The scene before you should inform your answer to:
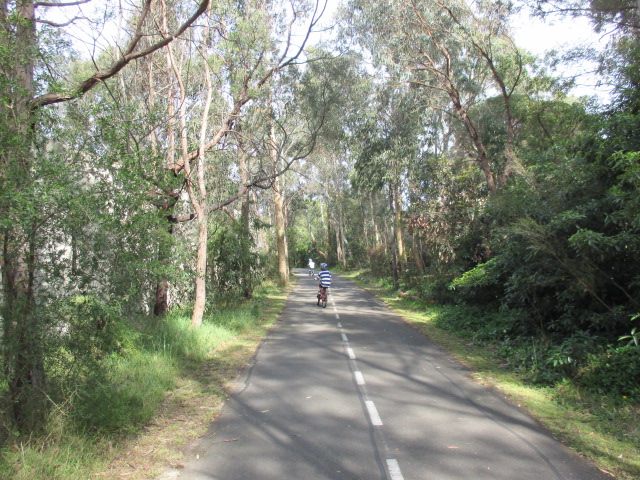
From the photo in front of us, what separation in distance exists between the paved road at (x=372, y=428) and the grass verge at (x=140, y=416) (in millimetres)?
301

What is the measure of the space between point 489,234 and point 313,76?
31.4 feet

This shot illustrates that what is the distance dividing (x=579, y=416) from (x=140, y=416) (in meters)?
5.42

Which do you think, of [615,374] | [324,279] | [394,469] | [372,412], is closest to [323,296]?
[324,279]

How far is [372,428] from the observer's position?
5.14 meters

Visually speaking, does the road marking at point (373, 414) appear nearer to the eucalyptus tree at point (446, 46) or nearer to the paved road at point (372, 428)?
the paved road at point (372, 428)

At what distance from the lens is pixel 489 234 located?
545 inches

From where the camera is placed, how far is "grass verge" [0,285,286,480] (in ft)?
13.4

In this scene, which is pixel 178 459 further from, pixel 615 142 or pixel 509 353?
pixel 615 142

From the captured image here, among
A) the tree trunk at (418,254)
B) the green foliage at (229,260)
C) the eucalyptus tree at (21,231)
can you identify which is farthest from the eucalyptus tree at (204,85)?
the tree trunk at (418,254)

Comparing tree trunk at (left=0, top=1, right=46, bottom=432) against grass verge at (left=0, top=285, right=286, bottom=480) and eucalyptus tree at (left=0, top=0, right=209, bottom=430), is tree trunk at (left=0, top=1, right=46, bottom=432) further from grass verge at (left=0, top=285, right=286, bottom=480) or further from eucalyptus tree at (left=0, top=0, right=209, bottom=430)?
grass verge at (left=0, top=285, right=286, bottom=480)

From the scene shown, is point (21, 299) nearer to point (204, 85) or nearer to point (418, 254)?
point (204, 85)

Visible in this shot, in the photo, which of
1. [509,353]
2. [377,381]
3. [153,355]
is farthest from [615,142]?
[153,355]

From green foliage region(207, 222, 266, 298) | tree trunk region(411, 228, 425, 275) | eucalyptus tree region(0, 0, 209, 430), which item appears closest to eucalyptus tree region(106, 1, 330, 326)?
green foliage region(207, 222, 266, 298)

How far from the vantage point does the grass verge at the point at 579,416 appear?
4426 mm
